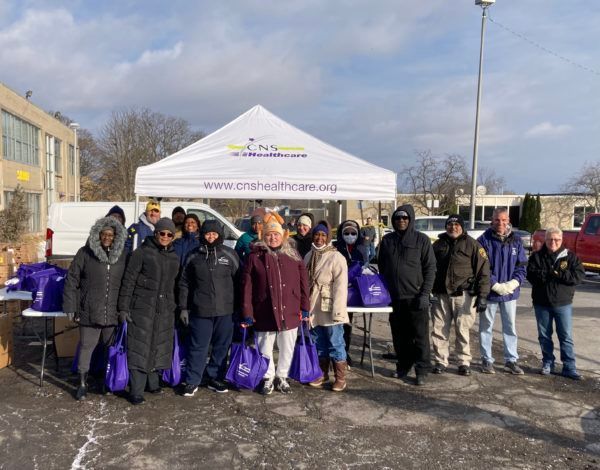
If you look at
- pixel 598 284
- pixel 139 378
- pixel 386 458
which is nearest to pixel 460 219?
pixel 386 458

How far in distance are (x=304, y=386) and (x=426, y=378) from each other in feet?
4.22

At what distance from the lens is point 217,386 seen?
16.8 ft

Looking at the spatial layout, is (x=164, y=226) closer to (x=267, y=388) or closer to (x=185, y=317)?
(x=185, y=317)

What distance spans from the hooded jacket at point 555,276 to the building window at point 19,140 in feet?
76.2

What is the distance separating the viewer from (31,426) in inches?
170

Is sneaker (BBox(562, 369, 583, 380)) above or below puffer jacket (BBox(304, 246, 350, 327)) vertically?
below

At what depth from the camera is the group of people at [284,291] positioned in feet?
15.6

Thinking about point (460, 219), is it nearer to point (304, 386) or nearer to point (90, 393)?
point (304, 386)

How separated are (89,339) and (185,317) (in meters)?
0.91

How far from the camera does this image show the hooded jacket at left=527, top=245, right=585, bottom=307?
564 cm

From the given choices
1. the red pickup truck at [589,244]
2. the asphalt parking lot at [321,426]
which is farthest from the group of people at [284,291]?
the red pickup truck at [589,244]

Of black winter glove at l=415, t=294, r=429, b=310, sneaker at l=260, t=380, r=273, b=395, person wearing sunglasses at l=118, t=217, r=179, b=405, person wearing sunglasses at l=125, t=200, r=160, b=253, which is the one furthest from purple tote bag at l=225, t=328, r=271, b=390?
person wearing sunglasses at l=125, t=200, r=160, b=253

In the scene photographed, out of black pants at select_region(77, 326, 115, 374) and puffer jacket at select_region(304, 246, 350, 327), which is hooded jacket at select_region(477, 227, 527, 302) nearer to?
puffer jacket at select_region(304, 246, 350, 327)

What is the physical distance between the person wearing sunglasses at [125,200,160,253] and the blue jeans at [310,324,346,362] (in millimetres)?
2268
